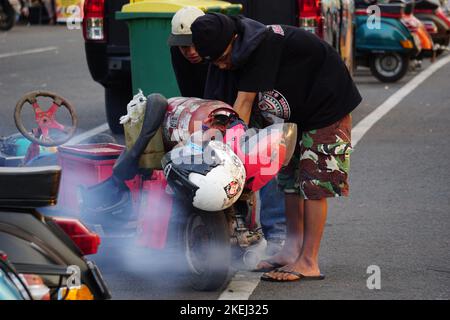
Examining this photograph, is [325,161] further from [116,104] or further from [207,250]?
[116,104]

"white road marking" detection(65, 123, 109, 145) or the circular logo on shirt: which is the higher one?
the circular logo on shirt

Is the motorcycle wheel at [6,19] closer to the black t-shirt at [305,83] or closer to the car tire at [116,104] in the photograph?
the car tire at [116,104]

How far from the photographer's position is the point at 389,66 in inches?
742

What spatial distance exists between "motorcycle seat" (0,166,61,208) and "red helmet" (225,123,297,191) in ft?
5.51

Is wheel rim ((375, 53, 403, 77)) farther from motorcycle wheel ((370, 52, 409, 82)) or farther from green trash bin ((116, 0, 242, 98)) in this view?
green trash bin ((116, 0, 242, 98))

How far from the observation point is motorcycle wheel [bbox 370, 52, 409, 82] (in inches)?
739

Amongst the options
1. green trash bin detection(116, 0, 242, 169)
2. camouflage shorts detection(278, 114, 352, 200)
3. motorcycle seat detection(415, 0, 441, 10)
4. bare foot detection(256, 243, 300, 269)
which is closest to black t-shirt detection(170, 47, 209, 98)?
camouflage shorts detection(278, 114, 352, 200)

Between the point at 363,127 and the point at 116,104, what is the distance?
259 cm

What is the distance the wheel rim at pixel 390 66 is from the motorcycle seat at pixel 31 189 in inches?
563

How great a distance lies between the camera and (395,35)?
18.2 metres

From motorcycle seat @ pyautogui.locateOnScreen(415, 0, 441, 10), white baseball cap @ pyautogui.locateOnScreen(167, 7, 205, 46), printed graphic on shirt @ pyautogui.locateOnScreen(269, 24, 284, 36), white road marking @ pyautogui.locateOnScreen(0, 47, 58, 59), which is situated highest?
printed graphic on shirt @ pyautogui.locateOnScreen(269, 24, 284, 36)

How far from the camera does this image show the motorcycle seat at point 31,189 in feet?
15.9

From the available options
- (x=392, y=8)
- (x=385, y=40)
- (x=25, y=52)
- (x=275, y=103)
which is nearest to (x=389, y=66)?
(x=385, y=40)
